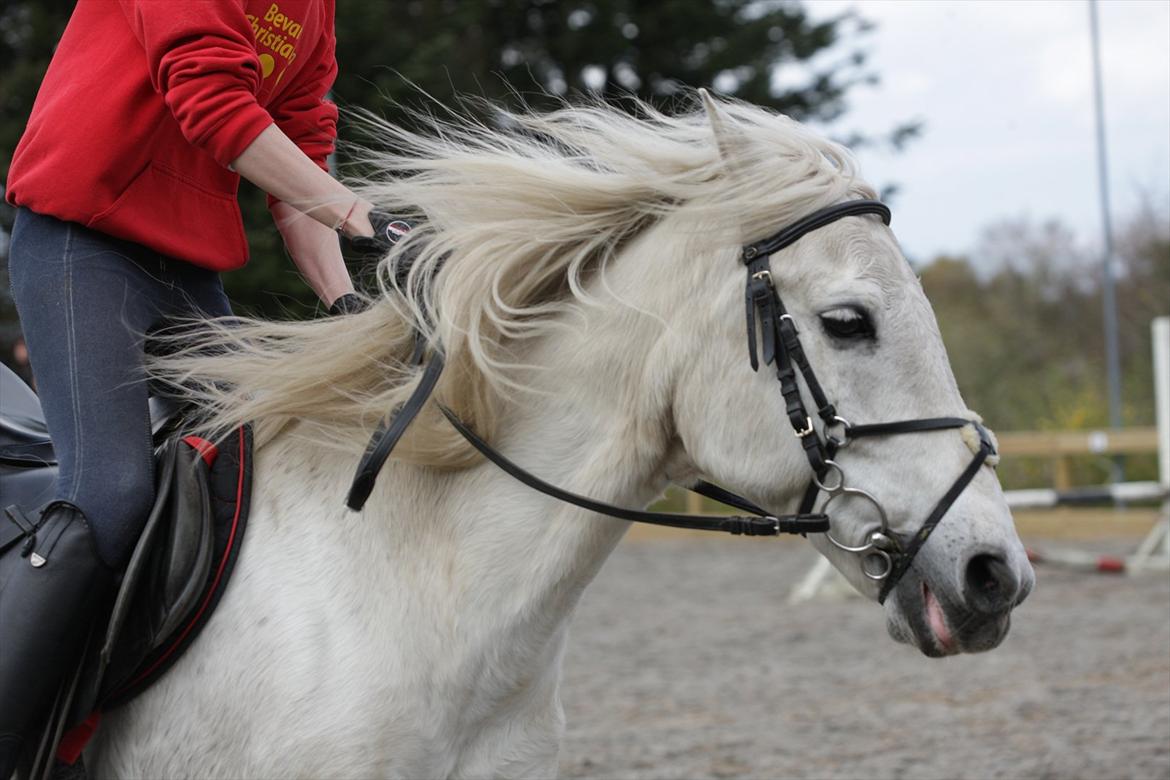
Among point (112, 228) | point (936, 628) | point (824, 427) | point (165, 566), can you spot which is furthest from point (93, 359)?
point (936, 628)

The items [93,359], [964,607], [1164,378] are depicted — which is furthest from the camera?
[1164,378]

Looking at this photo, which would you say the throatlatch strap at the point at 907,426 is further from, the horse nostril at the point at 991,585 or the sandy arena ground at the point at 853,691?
the sandy arena ground at the point at 853,691

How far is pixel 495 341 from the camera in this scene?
8.08 feet

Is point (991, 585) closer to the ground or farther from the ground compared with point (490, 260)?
closer to the ground

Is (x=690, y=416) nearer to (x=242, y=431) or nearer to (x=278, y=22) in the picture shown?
(x=242, y=431)

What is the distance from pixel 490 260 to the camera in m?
2.47

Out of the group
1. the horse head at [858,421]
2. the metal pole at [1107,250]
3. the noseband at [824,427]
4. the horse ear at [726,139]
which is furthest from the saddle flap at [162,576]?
the metal pole at [1107,250]

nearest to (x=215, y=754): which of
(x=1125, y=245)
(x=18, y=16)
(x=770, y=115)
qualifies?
(x=770, y=115)

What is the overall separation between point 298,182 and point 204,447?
0.59 m

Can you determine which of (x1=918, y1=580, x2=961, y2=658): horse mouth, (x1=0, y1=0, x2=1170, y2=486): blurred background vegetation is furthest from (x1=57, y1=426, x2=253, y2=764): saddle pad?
(x1=0, y1=0, x2=1170, y2=486): blurred background vegetation

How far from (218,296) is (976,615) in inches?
71.9

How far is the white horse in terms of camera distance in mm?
2193

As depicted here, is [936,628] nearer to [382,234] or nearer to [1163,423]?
[382,234]

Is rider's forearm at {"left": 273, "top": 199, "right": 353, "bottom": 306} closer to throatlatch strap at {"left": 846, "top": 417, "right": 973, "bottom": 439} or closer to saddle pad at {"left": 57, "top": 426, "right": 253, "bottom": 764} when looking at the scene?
saddle pad at {"left": 57, "top": 426, "right": 253, "bottom": 764}
